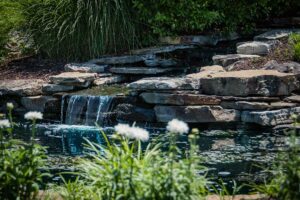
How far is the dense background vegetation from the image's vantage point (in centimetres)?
938

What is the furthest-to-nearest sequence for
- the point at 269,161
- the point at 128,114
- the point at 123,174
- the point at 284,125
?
the point at 128,114 < the point at 284,125 < the point at 269,161 < the point at 123,174

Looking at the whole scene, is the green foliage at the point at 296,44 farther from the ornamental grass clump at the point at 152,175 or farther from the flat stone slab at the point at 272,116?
the ornamental grass clump at the point at 152,175

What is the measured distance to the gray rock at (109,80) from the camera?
8.48 metres

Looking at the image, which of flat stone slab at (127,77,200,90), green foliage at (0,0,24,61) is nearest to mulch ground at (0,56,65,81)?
green foliage at (0,0,24,61)

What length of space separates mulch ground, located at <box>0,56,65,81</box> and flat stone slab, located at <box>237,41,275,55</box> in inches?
124

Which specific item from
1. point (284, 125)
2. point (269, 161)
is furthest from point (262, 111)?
point (269, 161)

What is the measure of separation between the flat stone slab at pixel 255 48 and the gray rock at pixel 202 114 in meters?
1.87

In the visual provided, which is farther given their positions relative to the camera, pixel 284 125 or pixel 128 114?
pixel 128 114

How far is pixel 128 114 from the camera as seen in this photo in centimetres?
730

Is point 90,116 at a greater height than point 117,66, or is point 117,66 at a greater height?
point 117,66

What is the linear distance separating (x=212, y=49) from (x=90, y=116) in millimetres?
2801

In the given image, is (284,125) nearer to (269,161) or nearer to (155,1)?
(269,161)

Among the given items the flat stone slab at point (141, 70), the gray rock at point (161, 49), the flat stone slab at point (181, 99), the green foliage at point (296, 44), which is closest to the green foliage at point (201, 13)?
the gray rock at point (161, 49)

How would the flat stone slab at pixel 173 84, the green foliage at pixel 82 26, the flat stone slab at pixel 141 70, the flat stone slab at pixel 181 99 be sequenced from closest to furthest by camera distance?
the flat stone slab at pixel 181 99
the flat stone slab at pixel 173 84
the flat stone slab at pixel 141 70
the green foliage at pixel 82 26
